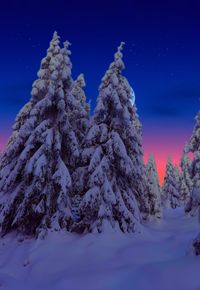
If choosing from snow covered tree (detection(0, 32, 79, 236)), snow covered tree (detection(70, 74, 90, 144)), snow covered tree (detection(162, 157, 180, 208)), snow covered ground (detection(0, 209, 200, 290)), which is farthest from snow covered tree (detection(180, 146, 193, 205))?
snow covered tree (detection(0, 32, 79, 236))

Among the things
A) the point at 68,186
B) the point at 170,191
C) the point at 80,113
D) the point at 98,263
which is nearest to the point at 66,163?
the point at 68,186

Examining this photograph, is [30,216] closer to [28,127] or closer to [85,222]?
[85,222]

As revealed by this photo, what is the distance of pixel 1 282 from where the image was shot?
1431cm

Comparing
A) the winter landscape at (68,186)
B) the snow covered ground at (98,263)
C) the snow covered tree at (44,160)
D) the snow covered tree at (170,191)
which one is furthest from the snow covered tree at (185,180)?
the snow covered tree at (44,160)

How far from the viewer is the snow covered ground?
1057 cm

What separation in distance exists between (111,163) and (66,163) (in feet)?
10.2

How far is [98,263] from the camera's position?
1631 cm

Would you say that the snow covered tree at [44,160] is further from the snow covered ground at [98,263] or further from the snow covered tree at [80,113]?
the snow covered tree at [80,113]

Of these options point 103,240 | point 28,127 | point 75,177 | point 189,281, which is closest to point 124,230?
point 103,240

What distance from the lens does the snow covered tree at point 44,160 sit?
21734 mm

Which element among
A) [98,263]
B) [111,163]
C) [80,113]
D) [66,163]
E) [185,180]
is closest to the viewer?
[98,263]

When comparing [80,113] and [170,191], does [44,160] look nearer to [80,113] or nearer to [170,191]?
[80,113]

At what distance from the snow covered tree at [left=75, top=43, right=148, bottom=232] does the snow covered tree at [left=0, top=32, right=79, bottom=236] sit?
1.33 meters

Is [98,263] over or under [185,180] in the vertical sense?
under
